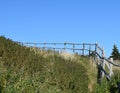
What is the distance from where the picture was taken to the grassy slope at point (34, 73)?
563 inches

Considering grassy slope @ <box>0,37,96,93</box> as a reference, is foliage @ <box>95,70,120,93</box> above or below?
below

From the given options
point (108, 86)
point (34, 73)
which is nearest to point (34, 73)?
point (34, 73)

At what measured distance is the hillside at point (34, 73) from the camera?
14320 mm

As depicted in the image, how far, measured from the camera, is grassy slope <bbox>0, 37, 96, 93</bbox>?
14312mm

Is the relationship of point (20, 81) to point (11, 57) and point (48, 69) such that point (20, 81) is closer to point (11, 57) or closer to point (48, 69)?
point (11, 57)

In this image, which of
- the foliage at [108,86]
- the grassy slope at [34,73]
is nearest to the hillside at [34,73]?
the grassy slope at [34,73]

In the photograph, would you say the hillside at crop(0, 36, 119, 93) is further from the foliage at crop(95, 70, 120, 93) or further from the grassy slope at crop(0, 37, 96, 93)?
the foliage at crop(95, 70, 120, 93)

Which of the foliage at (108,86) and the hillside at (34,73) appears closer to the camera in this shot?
the hillside at (34,73)

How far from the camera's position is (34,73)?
1684 centimetres

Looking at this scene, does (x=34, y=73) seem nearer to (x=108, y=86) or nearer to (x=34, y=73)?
(x=34, y=73)

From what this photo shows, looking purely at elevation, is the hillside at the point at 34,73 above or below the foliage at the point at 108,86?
above

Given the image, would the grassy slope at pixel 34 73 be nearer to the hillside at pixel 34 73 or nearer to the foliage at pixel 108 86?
the hillside at pixel 34 73

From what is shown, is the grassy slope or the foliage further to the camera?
the foliage

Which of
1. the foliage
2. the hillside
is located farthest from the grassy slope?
the foliage
